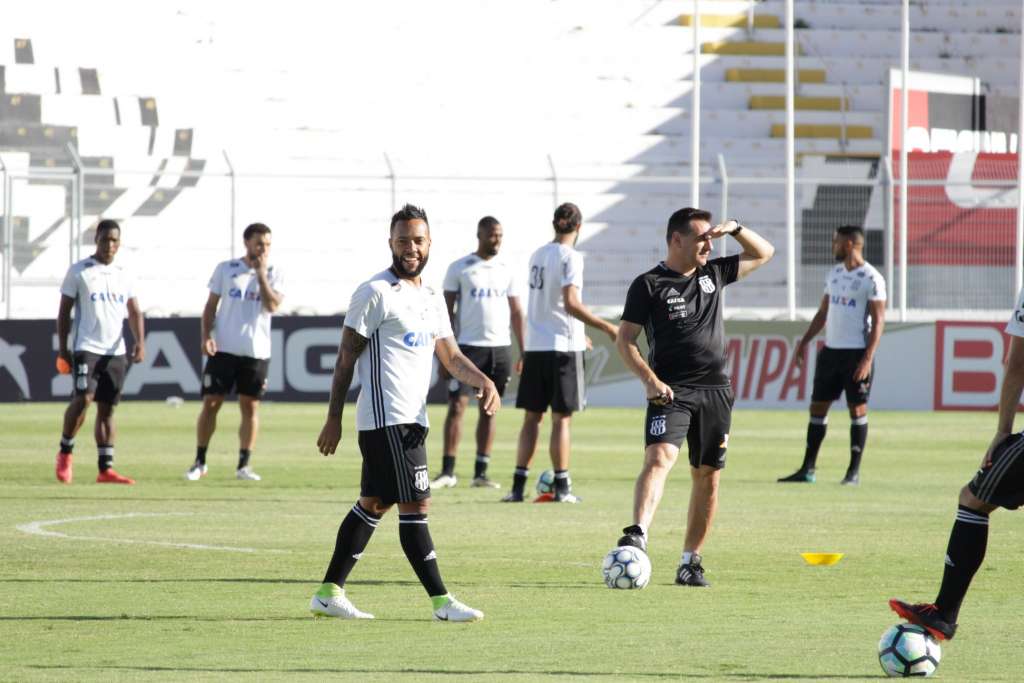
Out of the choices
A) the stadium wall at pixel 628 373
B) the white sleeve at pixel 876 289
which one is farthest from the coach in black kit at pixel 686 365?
the stadium wall at pixel 628 373

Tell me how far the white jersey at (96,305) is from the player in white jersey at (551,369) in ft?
13.0

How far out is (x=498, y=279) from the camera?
16.0 meters

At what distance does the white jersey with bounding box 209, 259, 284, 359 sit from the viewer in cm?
1661

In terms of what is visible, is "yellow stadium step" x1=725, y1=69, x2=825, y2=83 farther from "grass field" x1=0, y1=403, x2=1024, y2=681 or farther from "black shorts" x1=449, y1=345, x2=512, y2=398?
"black shorts" x1=449, y1=345, x2=512, y2=398

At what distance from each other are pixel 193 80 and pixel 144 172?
28.8ft

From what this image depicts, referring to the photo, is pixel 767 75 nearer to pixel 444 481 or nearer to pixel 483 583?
pixel 444 481

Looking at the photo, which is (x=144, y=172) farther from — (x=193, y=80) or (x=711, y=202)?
(x=711, y=202)

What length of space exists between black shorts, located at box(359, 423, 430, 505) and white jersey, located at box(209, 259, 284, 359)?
327 inches

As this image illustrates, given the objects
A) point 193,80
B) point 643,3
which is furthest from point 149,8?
point 643,3

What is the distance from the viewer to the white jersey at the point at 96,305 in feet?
52.5

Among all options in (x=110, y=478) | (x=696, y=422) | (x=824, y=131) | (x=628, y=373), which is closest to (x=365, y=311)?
(x=696, y=422)

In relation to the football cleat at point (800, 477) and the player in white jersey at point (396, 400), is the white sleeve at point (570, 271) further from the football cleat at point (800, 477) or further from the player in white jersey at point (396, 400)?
the player in white jersey at point (396, 400)

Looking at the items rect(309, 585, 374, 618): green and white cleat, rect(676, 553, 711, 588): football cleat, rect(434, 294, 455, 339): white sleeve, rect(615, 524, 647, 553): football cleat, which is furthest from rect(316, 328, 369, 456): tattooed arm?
rect(676, 553, 711, 588): football cleat

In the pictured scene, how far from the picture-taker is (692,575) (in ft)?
32.4
